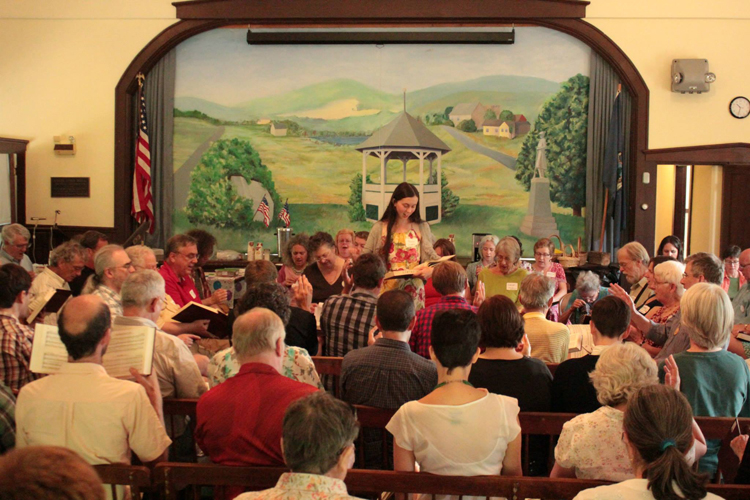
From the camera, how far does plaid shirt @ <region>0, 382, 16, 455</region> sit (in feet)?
8.89

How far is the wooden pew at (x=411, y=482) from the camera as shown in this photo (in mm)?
2346

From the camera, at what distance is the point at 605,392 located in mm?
2615

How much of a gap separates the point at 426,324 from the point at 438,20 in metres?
6.53

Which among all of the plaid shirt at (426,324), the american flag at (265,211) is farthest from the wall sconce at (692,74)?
the plaid shirt at (426,324)

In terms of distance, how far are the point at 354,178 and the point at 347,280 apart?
4662 mm

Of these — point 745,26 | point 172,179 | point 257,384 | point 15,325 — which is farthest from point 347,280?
point 745,26

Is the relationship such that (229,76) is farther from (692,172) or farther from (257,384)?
(257,384)

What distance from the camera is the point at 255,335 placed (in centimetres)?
273

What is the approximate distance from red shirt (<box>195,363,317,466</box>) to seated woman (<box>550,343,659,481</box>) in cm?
99

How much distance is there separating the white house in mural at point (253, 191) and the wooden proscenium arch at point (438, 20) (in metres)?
2.03

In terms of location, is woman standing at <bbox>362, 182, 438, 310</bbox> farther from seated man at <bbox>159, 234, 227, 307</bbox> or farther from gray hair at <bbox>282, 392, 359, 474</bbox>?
gray hair at <bbox>282, 392, 359, 474</bbox>

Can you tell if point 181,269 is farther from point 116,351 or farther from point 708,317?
point 708,317

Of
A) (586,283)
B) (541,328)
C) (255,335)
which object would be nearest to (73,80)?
(586,283)

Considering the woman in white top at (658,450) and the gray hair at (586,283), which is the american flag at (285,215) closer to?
the gray hair at (586,283)
